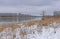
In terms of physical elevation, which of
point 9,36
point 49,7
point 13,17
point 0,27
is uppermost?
point 49,7

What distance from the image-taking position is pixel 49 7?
197 centimetres

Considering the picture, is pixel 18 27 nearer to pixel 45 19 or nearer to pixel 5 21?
pixel 5 21

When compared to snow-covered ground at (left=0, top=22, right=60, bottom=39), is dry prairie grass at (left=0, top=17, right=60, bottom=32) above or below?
above

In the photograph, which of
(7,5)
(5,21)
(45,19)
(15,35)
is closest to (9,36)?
(15,35)

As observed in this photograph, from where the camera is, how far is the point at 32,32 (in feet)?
6.39

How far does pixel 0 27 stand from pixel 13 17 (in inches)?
9.1

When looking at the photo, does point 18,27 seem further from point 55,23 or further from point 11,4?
point 55,23

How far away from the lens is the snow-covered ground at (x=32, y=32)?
75.5 inches

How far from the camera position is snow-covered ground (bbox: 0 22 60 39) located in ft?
6.29

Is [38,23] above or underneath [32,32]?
above

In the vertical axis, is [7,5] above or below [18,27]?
above

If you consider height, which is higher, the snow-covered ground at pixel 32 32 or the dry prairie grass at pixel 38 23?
the dry prairie grass at pixel 38 23

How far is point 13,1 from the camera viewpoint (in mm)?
1960

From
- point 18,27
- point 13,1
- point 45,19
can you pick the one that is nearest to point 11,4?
point 13,1
